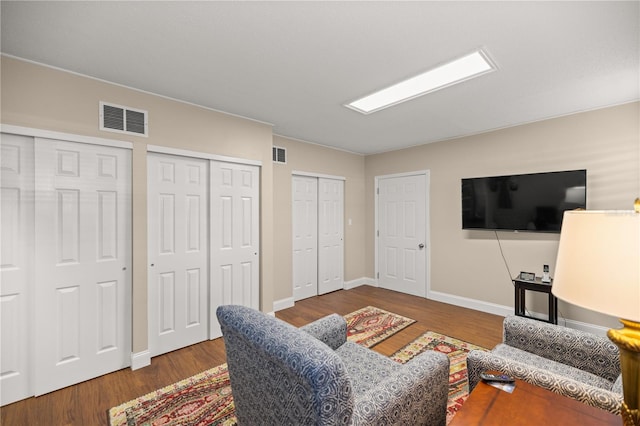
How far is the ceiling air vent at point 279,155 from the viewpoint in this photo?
413 cm

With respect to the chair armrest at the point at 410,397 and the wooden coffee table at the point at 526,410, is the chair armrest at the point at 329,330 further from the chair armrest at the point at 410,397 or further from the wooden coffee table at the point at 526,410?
the wooden coffee table at the point at 526,410

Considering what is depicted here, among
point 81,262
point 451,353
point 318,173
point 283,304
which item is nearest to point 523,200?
point 451,353

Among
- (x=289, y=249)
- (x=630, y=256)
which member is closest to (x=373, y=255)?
(x=289, y=249)

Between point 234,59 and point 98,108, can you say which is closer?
point 234,59

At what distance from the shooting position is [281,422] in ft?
3.50

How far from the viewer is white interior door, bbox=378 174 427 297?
4.69 m

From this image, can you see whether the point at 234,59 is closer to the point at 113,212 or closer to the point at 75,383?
the point at 113,212

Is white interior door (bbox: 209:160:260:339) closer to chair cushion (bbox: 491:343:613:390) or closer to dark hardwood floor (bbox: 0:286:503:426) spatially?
dark hardwood floor (bbox: 0:286:503:426)

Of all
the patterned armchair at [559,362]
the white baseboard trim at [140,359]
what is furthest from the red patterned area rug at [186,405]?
the patterned armchair at [559,362]

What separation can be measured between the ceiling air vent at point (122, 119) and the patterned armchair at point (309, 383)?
6.94 ft

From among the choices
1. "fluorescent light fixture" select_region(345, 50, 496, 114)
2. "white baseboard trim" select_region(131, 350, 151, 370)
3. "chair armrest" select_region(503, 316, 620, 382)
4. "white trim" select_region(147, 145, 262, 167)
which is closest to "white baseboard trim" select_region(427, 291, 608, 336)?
"chair armrest" select_region(503, 316, 620, 382)

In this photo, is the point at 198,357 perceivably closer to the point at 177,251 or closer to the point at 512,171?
the point at 177,251

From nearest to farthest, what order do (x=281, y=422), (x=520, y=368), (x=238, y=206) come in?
(x=281, y=422), (x=520, y=368), (x=238, y=206)

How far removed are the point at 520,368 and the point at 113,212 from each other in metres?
3.15
